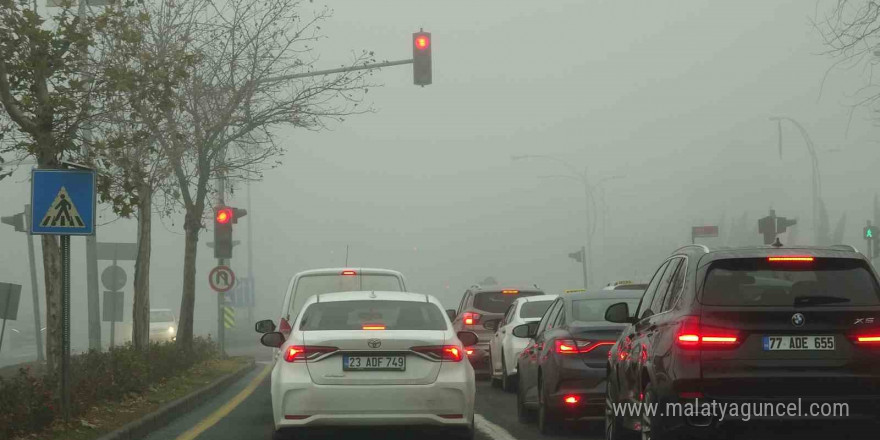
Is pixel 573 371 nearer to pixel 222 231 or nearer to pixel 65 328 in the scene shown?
pixel 65 328

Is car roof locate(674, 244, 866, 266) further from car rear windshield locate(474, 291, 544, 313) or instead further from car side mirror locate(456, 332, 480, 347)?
car rear windshield locate(474, 291, 544, 313)

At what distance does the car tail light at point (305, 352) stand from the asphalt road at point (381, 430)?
646 millimetres

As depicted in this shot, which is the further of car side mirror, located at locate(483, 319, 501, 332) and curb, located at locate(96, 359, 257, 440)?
car side mirror, located at locate(483, 319, 501, 332)

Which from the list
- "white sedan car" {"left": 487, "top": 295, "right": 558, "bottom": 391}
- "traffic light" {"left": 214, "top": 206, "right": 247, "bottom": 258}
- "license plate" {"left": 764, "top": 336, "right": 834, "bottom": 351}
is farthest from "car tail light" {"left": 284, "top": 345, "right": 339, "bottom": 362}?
"traffic light" {"left": 214, "top": 206, "right": 247, "bottom": 258}

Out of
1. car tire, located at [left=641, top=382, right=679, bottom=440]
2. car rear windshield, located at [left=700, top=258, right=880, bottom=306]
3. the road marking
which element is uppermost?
car rear windshield, located at [left=700, top=258, right=880, bottom=306]

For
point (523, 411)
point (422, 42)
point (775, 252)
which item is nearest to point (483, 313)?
point (422, 42)

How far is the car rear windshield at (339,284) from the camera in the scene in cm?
1827

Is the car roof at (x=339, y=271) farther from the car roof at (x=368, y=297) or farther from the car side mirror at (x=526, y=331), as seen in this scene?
the car roof at (x=368, y=297)

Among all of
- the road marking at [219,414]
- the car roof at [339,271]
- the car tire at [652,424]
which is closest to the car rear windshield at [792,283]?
the car tire at [652,424]

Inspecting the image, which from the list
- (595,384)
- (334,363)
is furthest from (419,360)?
(595,384)

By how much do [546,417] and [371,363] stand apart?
2.65 metres

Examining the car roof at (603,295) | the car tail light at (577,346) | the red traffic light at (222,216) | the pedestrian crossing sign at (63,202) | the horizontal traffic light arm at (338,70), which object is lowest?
the car tail light at (577,346)

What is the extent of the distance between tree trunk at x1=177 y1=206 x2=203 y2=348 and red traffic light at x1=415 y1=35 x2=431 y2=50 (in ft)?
20.2

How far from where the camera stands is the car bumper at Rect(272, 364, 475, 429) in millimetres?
10875
